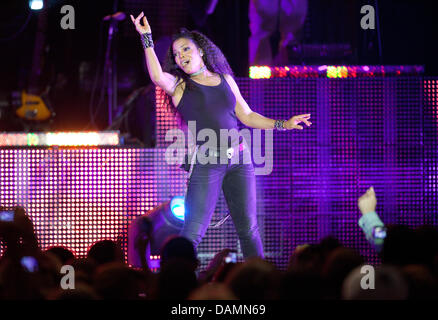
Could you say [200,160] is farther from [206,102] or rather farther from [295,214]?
[295,214]

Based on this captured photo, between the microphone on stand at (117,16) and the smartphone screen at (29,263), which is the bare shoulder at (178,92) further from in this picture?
Answer: the microphone on stand at (117,16)

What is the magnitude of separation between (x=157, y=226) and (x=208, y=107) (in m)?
1.34

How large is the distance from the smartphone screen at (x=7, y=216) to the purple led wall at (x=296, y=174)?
0.31 m

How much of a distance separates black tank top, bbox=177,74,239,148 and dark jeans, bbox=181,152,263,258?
209 mm

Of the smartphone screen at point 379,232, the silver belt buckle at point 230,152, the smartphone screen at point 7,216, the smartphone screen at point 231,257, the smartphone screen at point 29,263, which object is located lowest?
the smartphone screen at point 231,257

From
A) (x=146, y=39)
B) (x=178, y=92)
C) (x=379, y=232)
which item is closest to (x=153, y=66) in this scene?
(x=146, y=39)

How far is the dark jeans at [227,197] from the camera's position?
4.47m

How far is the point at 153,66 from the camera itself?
14.5 feet

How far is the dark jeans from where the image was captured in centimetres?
447

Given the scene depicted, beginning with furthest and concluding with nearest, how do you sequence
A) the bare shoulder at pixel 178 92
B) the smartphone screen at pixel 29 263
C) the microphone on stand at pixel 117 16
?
the microphone on stand at pixel 117 16 → the bare shoulder at pixel 178 92 → the smartphone screen at pixel 29 263

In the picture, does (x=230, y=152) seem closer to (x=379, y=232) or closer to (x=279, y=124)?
(x=279, y=124)

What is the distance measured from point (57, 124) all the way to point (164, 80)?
14.4ft

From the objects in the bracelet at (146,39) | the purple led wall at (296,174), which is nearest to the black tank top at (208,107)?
the bracelet at (146,39)
